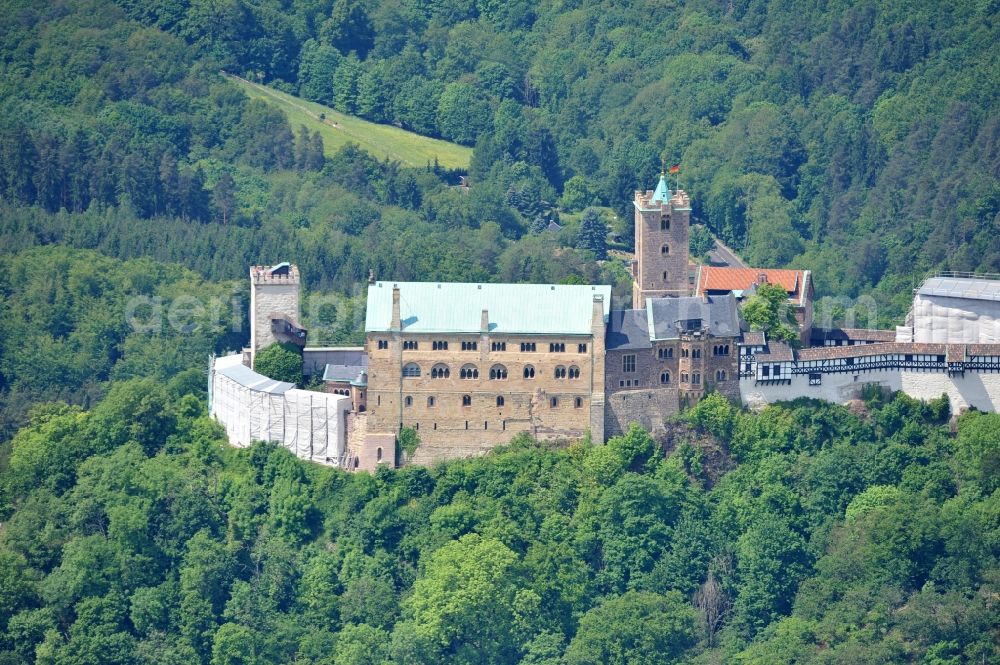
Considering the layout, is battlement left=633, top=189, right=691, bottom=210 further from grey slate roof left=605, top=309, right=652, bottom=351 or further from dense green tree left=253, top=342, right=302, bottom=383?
dense green tree left=253, top=342, right=302, bottom=383

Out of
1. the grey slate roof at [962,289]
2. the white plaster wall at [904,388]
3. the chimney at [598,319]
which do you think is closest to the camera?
the chimney at [598,319]

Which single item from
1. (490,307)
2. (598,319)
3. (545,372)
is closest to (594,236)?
(490,307)

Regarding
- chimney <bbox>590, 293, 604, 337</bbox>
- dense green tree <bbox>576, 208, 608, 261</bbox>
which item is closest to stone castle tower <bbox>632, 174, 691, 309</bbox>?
chimney <bbox>590, 293, 604, 337</bbox>

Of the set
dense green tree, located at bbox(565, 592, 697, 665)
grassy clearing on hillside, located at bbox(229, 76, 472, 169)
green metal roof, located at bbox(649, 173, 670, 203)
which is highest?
grassy clearing on hillside, located at bbox(229, 76, 472, 169)

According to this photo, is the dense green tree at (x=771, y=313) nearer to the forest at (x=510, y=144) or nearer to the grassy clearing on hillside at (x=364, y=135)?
the forest at (x=510, y=144)

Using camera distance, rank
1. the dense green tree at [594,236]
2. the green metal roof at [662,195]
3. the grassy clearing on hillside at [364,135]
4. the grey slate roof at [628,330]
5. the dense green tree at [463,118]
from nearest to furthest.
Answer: the grey slate roof at [628,330] → the green metal roof at [662,195] → the dense green tree at [594,236] → the grassy clearing on hillside at [364,135] → the dense green tree at [463,118]

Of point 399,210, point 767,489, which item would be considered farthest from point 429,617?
point 399,210

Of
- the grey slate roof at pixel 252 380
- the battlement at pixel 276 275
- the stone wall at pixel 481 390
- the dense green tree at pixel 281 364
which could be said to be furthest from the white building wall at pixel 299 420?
the battlement at pixel 276 275

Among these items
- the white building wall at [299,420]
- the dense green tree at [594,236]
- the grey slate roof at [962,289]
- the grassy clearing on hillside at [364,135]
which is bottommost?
the white building wall at [299,420]
